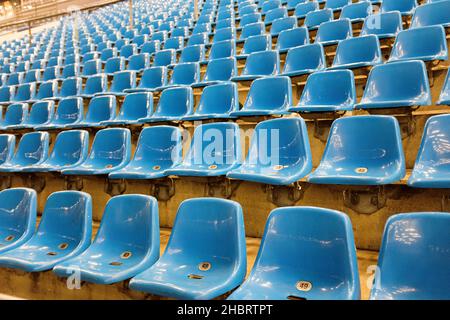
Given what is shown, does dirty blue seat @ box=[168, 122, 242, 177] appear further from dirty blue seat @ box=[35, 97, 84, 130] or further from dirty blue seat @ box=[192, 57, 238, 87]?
dirty blue seat @ box=[35, 97, 84, 130]

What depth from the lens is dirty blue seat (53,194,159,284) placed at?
0.87 meters

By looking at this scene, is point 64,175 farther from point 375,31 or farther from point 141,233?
point 375,31

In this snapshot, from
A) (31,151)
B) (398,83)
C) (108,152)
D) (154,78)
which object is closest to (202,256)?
(108,152)

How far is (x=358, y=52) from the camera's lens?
5.77 feet

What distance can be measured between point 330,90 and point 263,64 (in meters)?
0.55

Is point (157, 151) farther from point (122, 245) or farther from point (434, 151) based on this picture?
point (434, 151)

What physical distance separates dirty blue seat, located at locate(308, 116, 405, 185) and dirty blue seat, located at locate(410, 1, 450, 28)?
0.98 m

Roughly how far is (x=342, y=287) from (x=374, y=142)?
0.55m

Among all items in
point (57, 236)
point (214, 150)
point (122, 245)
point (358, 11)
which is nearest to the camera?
point (122, 245)

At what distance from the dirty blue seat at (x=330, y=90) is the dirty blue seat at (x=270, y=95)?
7 centimetres

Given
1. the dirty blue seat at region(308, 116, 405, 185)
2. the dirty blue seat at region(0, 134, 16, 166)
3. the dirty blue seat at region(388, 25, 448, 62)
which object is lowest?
the dirty blue seat at region(308, 116, 405, 185)

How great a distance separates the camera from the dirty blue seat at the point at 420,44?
5.13ft

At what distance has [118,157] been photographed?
155 centimetres

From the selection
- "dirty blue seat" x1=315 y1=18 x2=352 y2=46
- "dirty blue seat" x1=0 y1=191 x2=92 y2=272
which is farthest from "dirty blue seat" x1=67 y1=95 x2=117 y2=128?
"dirty blue seat" x1=315 y1=18 x2=352 y2=46
